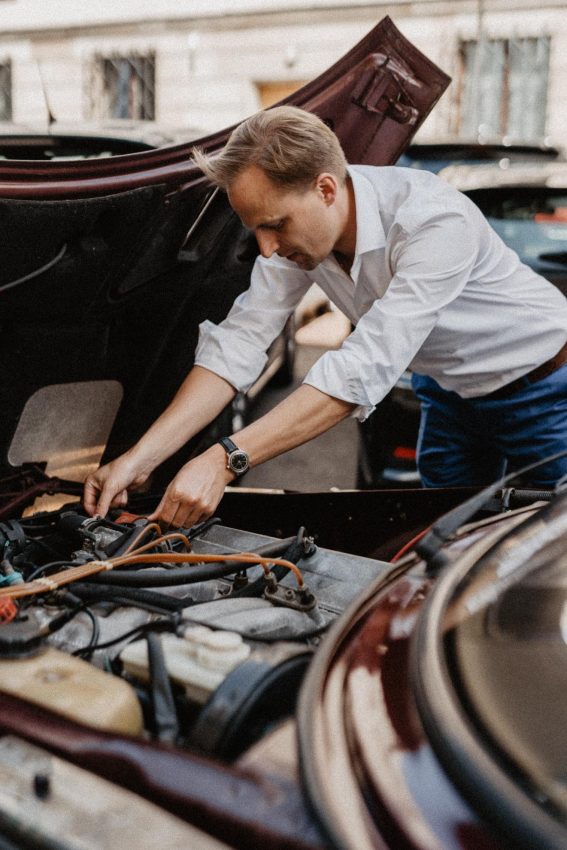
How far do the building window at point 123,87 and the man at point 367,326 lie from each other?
12.4 m

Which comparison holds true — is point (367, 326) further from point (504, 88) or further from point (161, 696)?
point (504, 88)

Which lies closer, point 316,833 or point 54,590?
point 316,833

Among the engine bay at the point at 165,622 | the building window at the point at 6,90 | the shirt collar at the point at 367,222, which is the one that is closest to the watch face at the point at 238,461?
the engine bay at the point at 165,622

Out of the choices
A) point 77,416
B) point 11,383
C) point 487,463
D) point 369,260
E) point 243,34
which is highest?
point 243,34

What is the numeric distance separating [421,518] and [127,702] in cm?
98

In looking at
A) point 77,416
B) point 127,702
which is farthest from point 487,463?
point 127,702

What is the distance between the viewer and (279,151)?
67.4 inches

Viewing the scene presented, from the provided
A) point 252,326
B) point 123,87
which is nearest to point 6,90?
point 123,87

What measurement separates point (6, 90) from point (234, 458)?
48.9ft

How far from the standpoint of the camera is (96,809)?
0.82m

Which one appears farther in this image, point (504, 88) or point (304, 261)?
point (504, 88)

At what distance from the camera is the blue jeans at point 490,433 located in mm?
2031

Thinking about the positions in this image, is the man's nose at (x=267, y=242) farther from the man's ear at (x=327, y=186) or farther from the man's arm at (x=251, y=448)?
the man's arm at (x=251, y=448)

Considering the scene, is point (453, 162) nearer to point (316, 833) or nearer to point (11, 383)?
point (11, 383)
